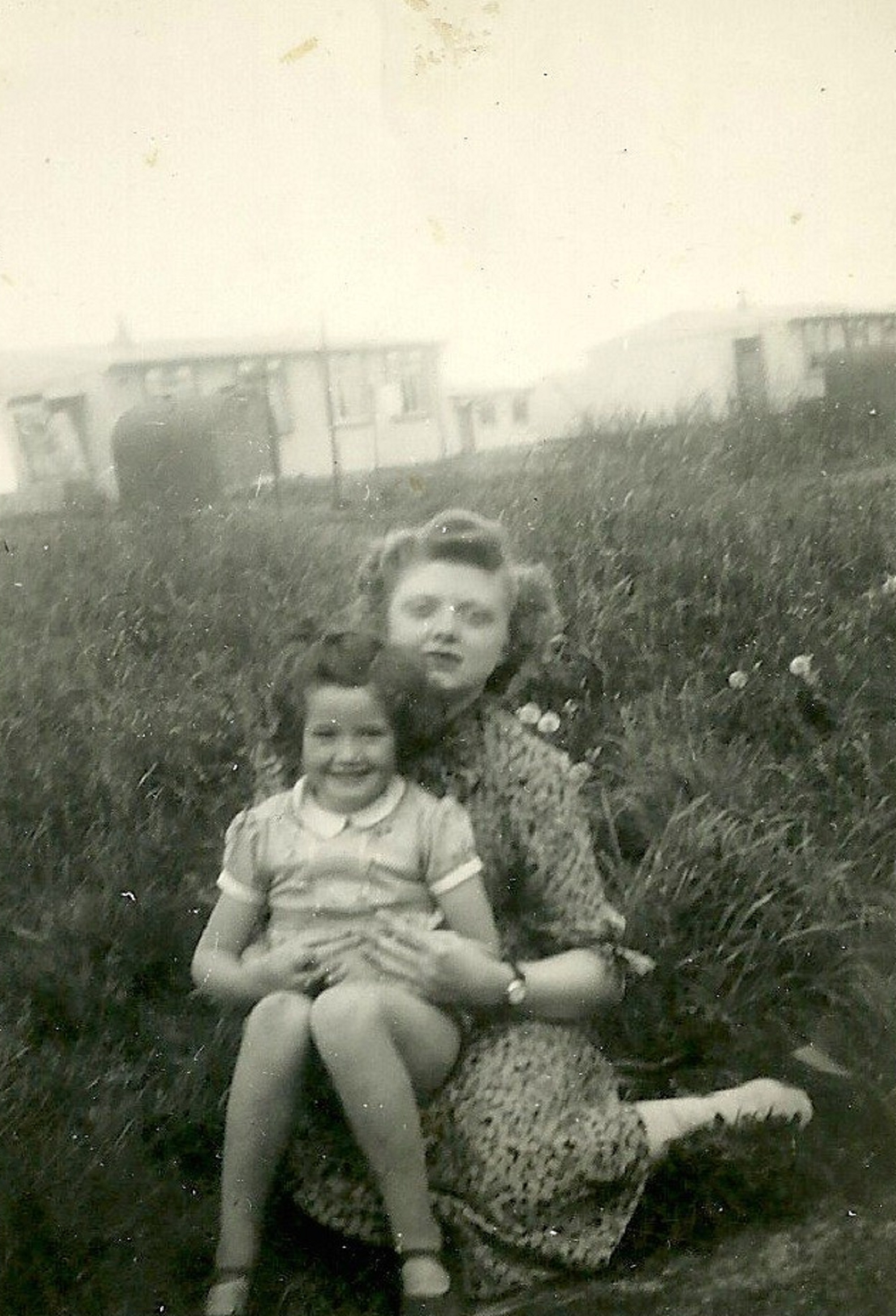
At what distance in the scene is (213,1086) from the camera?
1.27 metres

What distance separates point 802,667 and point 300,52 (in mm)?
983

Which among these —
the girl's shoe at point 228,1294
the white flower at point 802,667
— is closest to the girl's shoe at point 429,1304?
the girl's shoe at point 228,1294

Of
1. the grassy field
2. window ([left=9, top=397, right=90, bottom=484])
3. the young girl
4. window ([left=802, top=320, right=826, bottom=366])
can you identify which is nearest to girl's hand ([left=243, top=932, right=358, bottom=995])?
the young girl

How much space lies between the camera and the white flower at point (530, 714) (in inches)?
53.9

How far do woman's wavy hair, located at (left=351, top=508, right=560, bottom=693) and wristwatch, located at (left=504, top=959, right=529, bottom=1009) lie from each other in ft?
1.04

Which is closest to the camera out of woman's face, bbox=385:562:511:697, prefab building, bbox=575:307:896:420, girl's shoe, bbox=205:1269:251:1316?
girl's shoe, bbox=205:1269:251:1316

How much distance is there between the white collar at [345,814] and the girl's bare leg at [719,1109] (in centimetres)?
46

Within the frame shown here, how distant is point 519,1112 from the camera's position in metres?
1.27

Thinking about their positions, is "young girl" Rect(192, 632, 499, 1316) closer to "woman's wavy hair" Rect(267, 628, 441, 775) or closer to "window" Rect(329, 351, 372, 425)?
"woman's wavy hair" Rect(267, 628, 441, 775)

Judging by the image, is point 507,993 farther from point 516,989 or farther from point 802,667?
point 802,667

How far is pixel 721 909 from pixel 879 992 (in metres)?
0.24

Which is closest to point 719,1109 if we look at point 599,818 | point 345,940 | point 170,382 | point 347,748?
point 599,818

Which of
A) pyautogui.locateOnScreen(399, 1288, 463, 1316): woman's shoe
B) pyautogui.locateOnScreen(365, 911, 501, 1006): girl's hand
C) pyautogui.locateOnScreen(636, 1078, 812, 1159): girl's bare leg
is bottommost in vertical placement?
pyautogui.locateOnScreen(399, 1288, 463, 1316): woman's shoe

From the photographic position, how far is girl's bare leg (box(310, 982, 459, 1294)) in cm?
122
